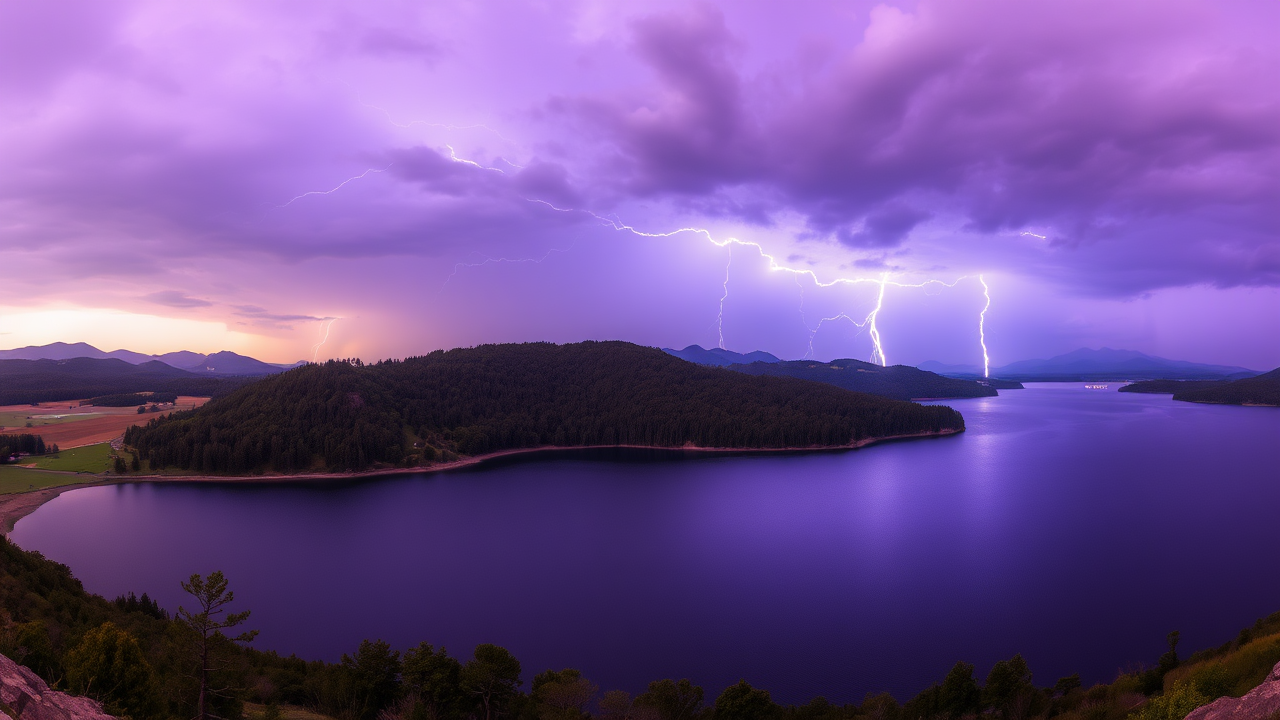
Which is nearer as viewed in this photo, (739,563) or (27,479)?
(739,563)

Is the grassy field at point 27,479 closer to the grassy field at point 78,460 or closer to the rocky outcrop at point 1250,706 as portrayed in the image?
the grassy field at point 78,460

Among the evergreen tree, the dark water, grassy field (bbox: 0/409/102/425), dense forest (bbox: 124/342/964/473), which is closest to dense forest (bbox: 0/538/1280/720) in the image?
the evergreen tree

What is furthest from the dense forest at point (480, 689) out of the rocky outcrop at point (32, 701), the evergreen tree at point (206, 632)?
the rocky outcrop at point (32, 701)

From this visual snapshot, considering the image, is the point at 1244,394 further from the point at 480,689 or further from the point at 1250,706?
the point at 480,689

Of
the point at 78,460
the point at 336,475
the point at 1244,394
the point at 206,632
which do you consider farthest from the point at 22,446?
the point at 1244,394

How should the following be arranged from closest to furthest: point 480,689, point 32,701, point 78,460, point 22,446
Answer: point 32,701, point 480,689, point 78,460, point 22,446

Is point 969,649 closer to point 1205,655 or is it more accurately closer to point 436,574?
point 1205,655

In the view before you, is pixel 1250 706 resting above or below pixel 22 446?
above
